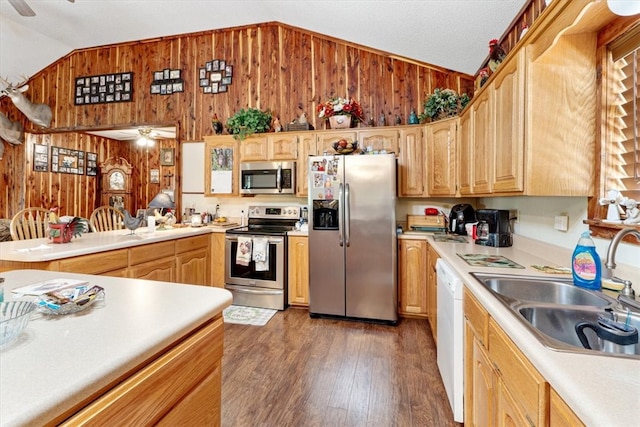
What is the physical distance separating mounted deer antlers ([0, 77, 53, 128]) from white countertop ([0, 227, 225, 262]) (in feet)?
11.4

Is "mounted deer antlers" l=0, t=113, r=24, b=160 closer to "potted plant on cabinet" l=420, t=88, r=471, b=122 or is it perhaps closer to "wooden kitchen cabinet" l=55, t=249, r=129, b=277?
"wooden kitchen cabinet" l=55, t=249, r=129, b=277

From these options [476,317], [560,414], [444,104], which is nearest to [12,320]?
[560,414]

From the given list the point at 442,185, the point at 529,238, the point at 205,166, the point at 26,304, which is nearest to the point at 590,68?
the point at 529,238

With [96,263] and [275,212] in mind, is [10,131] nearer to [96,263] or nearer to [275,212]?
[96,263]

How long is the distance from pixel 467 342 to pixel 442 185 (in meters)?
2.00

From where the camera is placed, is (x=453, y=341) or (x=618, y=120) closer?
(x=618, y=120)

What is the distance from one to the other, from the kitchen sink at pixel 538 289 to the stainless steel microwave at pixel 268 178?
101 inches

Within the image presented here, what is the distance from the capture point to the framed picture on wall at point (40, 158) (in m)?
5.61

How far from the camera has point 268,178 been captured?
12.3ft

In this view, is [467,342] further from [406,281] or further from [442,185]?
[442,185]

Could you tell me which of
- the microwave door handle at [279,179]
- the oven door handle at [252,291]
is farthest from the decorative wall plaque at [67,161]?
the microwave door handle at [279,179]

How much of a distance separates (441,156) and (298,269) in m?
2.02

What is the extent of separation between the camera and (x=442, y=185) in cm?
324

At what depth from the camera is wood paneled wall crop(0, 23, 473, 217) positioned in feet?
12.4
